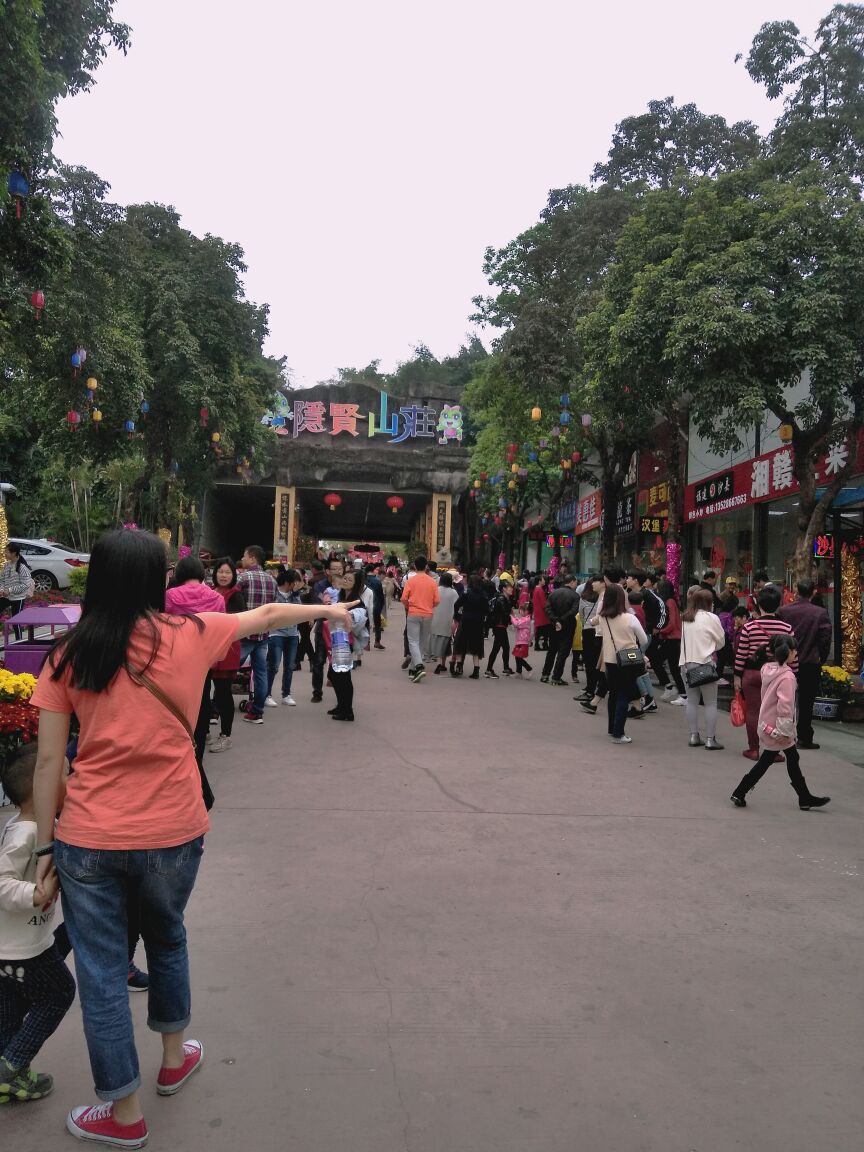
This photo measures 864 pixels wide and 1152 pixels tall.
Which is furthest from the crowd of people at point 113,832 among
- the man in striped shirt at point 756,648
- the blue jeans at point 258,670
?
the blue jeans at point 258,670

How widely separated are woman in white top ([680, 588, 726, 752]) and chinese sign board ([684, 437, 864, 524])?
227 inches

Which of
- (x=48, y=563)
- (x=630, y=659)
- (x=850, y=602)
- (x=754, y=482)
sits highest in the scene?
(x=754, y=482)

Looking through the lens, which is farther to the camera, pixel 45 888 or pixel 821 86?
pixel 821 86

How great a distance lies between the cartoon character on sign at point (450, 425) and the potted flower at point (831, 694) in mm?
29159

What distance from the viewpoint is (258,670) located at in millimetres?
9102

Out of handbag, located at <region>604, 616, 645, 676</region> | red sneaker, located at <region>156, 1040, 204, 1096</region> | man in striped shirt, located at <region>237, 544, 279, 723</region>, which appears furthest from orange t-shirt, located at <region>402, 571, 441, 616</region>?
red sneaker, located at <region>156, 1040, 204, 1096</region>

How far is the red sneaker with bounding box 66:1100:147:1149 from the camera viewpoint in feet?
8.38

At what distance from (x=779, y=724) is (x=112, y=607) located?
477 centimetres

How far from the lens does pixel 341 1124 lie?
2.67 metres

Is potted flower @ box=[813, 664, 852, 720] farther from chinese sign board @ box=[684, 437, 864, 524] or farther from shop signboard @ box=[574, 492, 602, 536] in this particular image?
shop signboard @ box=[574, 492, 602, 536]

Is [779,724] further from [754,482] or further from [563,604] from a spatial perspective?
[754,482]

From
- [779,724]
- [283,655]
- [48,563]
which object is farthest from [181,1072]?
[48,563]

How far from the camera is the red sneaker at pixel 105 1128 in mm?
2553

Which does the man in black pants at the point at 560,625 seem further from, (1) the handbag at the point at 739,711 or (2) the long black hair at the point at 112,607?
(2) the long black hair at the point at 112,607
